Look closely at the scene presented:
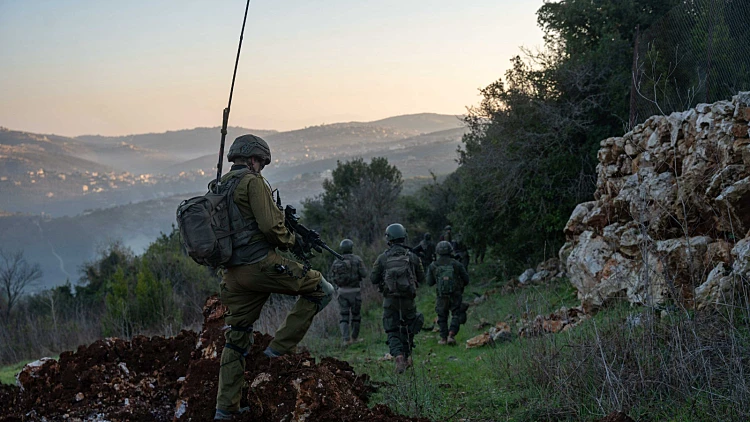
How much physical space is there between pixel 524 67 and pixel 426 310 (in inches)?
333

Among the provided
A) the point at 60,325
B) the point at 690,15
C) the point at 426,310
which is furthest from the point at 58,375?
the point at 60,325

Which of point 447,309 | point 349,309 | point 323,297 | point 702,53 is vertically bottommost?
point 349,309

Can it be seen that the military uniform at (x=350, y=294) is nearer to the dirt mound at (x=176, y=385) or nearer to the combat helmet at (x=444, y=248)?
the combat helmet at (x=444, y=248)

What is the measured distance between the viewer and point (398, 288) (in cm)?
779

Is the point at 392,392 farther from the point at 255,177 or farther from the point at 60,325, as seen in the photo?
the point at 60,325

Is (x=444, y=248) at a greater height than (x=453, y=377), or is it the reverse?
(x=444, y=248)

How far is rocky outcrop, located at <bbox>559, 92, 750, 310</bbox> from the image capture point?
23.4ft

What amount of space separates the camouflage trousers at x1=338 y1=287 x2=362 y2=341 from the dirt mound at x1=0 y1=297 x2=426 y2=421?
15.7 feet

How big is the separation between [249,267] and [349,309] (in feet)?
23.9

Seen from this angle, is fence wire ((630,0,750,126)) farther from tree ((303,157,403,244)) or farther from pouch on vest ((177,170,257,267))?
tree ((303,157,403,244))

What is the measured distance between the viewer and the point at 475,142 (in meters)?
24.0

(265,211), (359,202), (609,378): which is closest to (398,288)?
(265,211)

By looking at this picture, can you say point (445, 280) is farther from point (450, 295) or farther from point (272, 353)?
point (272, 353)

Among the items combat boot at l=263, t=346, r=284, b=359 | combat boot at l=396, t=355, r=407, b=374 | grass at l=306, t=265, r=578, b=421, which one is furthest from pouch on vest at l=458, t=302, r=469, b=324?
combat boot at l=263, t=346, r=284, b=359
